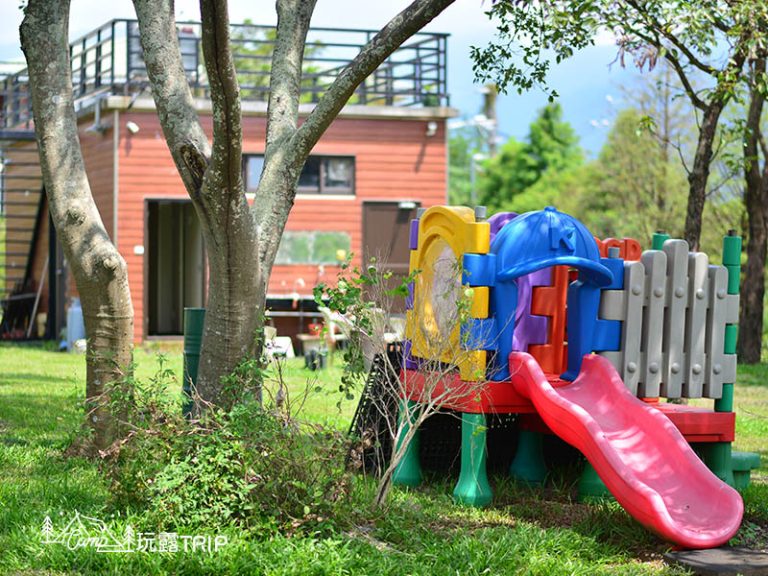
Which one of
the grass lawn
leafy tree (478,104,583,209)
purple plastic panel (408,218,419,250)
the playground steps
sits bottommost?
the grass lawn

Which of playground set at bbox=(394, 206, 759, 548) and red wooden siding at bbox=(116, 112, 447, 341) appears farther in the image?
red wooden siding at bbox=(116, 112, 447, 341)

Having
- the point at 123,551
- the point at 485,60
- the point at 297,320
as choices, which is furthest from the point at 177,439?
the point at 297,320

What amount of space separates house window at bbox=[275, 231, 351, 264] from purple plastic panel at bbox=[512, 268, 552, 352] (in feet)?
42.1

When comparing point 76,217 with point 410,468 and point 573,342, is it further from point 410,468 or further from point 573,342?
point 573,342

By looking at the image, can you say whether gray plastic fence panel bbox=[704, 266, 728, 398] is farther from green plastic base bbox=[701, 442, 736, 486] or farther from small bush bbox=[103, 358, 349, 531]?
small bush bbox=[103, 358, 349, 531]

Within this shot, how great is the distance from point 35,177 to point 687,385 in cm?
1738

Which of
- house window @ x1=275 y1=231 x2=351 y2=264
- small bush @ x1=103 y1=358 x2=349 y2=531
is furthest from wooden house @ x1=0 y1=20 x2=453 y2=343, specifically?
small bush @ x1=103 y1=358 x2=349 y2=531

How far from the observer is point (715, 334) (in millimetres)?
7824

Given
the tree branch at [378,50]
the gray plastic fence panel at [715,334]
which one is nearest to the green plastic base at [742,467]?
the gray plastic fence panel at [715,334]

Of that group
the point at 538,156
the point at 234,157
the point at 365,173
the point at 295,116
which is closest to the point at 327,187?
the point at 365,173

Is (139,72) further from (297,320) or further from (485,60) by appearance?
(485,60)

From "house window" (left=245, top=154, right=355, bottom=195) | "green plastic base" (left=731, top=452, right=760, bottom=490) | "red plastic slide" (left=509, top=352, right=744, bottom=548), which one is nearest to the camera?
"red plastic slide" (left=509, top=352, right=744, bottom=548)

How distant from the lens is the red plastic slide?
6145 millimetres

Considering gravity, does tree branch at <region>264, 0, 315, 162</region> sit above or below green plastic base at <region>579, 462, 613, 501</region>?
above
